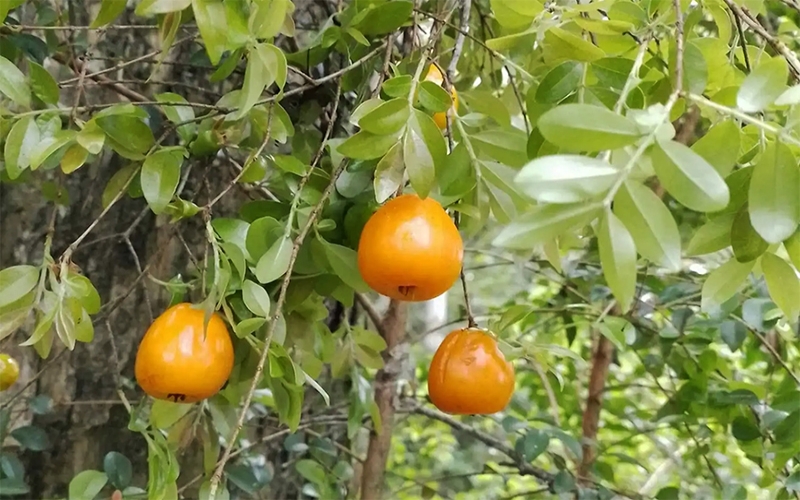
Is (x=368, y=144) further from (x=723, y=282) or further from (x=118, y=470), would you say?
(x=118, y=470)

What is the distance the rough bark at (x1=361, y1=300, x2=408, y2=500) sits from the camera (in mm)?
969

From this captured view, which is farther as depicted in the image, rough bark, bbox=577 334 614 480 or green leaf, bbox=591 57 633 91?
rough bark, bbox=577 334 614 480

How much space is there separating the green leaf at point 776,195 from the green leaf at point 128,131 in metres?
0.46

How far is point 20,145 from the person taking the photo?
55 centimetres

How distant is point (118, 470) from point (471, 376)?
44cm

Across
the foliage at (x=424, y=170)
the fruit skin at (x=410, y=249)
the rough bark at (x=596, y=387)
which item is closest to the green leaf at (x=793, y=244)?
the foliage at (x=424, y=170)

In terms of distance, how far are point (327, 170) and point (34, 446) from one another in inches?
22.1

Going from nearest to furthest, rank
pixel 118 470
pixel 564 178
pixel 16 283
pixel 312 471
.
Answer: pixel 564 178
pixel 16 283
pixel 118 470
pixel 312 471

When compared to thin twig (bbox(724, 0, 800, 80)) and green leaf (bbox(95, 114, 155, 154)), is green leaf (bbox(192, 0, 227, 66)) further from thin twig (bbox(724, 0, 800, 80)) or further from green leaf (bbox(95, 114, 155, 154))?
thin twig (bbox(724, 0, 800, 80))

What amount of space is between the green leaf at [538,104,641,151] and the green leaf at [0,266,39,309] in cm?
43

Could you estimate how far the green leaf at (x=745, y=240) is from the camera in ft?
1.34

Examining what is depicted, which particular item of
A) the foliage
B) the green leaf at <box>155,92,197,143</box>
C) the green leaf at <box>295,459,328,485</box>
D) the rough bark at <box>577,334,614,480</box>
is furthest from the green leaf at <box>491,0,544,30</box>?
the rough bark at <box>577,334,614,480</box>

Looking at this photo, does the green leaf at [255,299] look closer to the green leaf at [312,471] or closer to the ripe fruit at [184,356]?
the ripe fruit at [184,356]

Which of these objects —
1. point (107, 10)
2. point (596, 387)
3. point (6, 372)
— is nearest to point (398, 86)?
point (107, 10)
